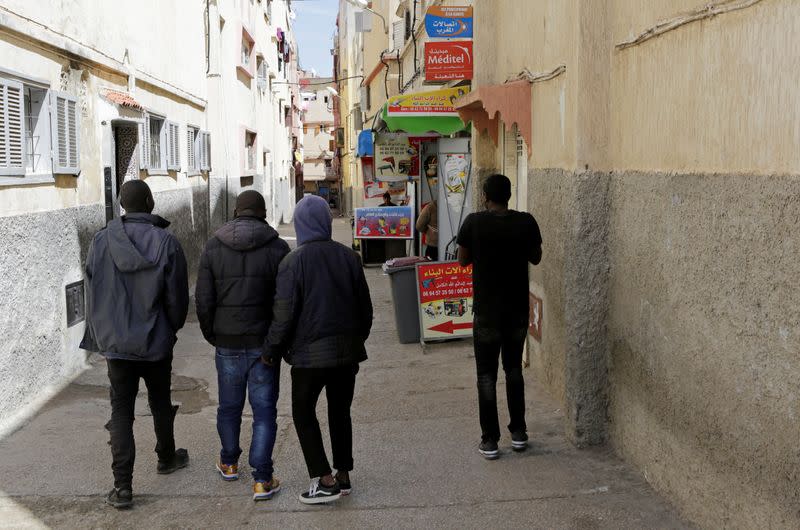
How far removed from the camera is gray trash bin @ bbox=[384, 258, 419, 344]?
31.9ft

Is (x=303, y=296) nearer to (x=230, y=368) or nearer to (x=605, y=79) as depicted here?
(x=230, y=368)

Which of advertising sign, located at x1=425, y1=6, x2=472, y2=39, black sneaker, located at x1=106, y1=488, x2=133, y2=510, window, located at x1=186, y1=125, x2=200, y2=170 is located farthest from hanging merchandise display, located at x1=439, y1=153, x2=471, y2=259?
black sneaker, located at x1=106, y1=488, x2=133, y2=510

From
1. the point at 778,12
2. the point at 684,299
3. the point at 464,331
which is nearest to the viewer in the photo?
the point at 778,12

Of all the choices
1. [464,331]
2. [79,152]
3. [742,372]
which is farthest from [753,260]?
[79,152]

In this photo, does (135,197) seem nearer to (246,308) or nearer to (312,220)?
(246,308)

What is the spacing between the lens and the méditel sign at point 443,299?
9.55 metres

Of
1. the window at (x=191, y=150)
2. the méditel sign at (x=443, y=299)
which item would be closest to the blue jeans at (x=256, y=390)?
the méditel sign at (x=443, y=299)

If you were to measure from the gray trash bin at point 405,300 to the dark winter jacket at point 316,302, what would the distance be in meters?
4.69

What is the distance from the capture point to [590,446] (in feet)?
19.6

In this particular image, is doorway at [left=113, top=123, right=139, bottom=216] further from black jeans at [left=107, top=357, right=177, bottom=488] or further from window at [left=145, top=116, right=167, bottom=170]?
black jeans at [left=107, top=357, right=177, bottom=488]

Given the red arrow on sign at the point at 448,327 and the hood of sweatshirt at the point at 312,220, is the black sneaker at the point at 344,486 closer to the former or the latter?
the hood of sweatshirt at the point at 312,220

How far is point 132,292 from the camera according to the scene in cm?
514

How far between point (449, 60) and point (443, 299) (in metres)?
3.29

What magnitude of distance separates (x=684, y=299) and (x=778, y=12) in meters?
1.56
